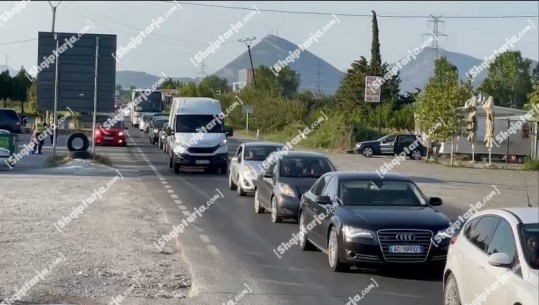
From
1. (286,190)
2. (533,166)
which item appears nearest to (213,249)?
(286,190)

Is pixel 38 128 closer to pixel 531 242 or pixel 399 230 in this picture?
pixel 399 230

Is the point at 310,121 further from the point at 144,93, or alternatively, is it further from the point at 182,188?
the point at 182,188

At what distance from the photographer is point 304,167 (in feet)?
65.2

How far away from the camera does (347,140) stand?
61.8 m

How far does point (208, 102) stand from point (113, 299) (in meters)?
25.7

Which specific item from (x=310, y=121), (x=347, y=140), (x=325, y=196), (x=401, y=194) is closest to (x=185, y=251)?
(x=325, y=196)

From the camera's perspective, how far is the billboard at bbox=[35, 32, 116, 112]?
1415 inches

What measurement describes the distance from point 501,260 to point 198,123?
1086 inches

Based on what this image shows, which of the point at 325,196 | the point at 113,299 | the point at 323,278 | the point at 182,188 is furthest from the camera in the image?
the point at 182,188

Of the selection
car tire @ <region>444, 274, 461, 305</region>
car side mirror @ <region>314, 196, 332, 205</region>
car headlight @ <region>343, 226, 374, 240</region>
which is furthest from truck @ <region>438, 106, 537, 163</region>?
car tire @ <region>444, 274, 461, 305</region>

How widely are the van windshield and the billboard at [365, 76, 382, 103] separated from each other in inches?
1493

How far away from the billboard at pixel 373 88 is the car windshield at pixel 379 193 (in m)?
57.8

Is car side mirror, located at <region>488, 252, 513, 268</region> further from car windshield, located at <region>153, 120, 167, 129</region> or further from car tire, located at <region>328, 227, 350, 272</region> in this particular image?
car windshield, located at <region>153, 120, 167, 129</region>

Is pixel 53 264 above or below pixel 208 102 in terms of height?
below
